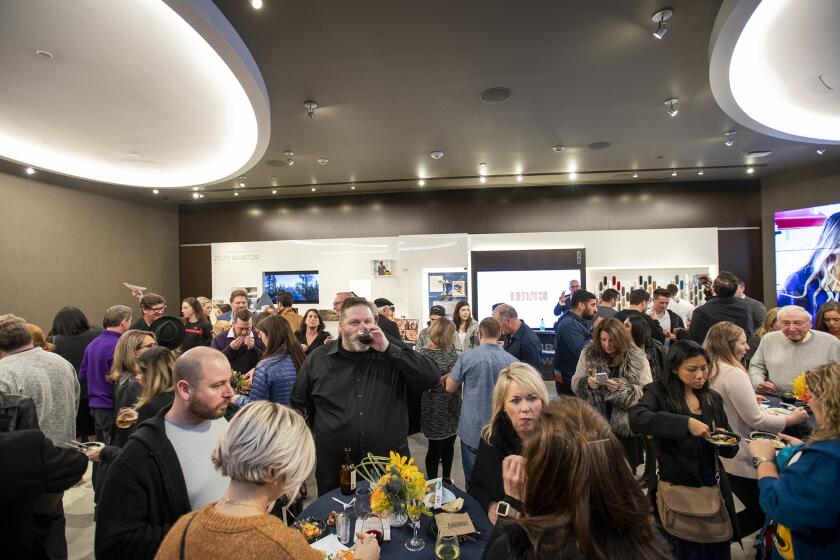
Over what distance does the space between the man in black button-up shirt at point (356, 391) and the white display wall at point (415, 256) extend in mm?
5874

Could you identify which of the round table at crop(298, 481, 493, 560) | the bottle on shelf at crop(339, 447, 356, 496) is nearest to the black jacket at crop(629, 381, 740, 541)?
the round table at crop(298, 481, 493, 560)

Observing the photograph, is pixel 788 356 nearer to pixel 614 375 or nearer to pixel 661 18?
pixel 614 375

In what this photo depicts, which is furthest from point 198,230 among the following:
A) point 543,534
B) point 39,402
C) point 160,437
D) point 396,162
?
point 543,534

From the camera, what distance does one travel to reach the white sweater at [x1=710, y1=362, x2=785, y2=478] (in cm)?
246

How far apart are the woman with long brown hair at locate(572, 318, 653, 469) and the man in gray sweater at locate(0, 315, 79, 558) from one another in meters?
3.41

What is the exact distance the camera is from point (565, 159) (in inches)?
261

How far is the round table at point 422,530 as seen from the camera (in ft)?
5.25

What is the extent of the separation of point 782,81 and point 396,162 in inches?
190

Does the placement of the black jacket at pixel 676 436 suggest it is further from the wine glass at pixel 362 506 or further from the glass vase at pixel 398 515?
the wine glass at pixel 362 506

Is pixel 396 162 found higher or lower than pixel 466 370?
higher

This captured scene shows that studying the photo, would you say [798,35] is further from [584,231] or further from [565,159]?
[584,231]

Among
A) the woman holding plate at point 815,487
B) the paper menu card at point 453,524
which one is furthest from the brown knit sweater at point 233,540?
the woman holding plate at point 815,487

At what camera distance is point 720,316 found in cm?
434

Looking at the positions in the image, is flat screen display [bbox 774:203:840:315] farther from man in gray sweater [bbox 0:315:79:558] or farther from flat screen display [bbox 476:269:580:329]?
man in gray sweater [bbox 0:315:79:558]
